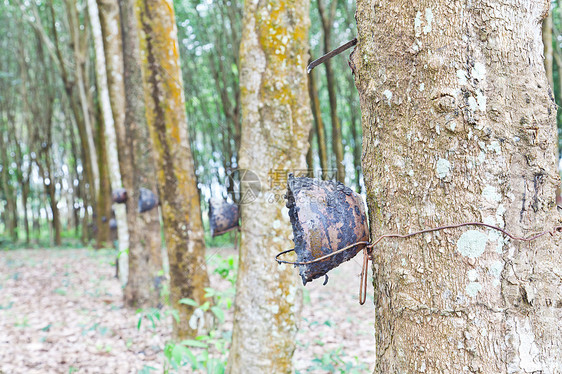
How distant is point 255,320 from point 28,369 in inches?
85.6

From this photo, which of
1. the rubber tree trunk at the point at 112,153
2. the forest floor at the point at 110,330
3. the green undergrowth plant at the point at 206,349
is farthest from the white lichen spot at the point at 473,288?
the rubber tree trunk at the point at 112,153

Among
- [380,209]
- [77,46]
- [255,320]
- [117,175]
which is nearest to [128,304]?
[117,175]

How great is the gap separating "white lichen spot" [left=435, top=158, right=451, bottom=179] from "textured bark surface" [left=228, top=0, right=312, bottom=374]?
5.93 ft

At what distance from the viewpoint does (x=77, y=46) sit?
10.3 m

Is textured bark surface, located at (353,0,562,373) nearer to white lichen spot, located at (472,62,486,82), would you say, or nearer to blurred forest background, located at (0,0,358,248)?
white lichen spot, located at (472,62,486,82)

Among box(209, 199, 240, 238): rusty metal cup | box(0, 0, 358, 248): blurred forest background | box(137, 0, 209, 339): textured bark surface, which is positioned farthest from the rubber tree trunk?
box(0, 0, 358, 248): blurred forest background

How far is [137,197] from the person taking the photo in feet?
17.3

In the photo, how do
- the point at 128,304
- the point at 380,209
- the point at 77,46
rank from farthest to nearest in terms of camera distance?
1. the point at 77,46
2. the point at 128,304
3. the point at 380,209

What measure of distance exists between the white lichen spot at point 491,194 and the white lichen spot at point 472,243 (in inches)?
3.2

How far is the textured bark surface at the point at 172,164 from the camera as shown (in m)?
3.85

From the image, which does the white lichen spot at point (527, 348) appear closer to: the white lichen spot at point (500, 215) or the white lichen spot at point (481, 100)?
the white lichen spot at point (500, 215)

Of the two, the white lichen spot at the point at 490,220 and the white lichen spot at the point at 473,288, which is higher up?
the white lichen spot at the point at 490,220

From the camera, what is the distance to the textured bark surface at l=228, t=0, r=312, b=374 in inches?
107

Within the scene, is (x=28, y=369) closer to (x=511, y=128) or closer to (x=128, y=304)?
(x=128, y=304)
